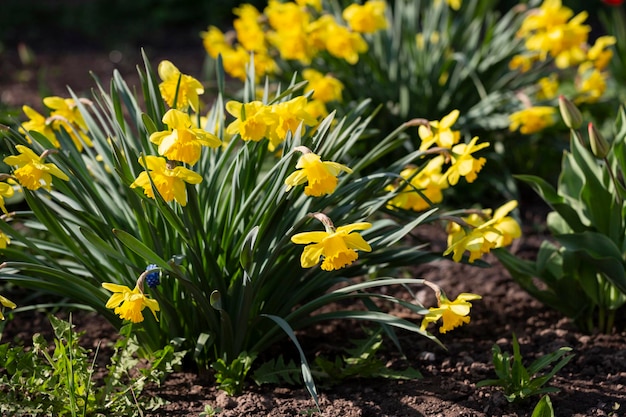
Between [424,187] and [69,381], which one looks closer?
[69,381]

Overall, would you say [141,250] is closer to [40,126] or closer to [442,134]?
[40,126]

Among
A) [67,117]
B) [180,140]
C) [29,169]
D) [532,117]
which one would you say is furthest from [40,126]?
[532,117]

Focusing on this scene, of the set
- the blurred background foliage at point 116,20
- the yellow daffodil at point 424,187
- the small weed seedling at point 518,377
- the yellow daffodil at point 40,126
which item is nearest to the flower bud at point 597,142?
the yellow daffodil at point 424,187

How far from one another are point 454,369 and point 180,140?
1.06 m

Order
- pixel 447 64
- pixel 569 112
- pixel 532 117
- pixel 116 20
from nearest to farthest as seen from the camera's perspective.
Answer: pixel 569 112, pixel 532 117, pixel 447 64, pixel 116 20

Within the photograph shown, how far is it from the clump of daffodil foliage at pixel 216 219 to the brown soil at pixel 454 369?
131 millimetres

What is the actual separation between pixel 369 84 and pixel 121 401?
6.61 ft

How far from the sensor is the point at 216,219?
2289 millimetres

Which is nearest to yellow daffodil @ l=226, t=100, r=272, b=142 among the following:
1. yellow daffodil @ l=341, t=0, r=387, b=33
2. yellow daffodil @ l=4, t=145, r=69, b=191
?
yellow daffodil @ l=4, t=145, r=69, b=191

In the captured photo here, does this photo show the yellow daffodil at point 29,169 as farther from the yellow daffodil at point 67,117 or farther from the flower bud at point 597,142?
the flower bud at point 597,142

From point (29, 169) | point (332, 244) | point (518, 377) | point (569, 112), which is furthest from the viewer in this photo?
point (569, 112)

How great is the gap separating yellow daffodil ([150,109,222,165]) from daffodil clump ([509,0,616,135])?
1.61m

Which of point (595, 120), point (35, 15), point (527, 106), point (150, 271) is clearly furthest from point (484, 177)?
point (35, 15)

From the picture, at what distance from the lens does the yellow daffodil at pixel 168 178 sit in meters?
1.91
